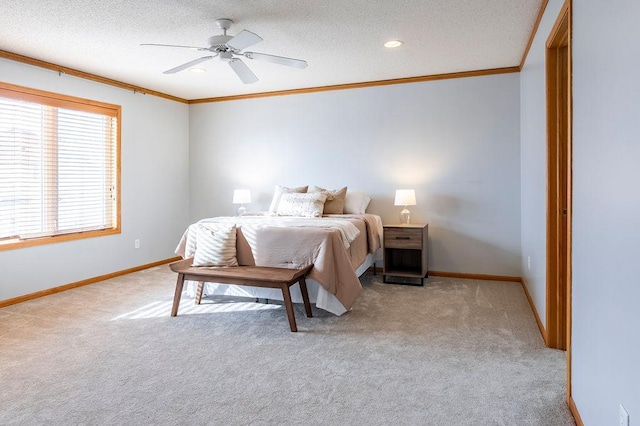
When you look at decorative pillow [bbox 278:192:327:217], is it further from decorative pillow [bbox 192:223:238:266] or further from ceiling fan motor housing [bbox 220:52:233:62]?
ceiling fan motor housing [bbox 220:52:233:62]

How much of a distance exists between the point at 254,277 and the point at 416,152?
280cm

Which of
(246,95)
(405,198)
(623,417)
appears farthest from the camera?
(246,95)

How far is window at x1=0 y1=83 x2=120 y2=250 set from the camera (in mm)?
3926

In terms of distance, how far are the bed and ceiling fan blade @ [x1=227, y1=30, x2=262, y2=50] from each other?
151 centimetres

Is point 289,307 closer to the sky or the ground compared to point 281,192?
closer to the ground

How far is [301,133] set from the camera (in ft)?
18.2

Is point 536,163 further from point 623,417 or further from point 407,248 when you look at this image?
point 623,417

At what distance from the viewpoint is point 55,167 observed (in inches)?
171

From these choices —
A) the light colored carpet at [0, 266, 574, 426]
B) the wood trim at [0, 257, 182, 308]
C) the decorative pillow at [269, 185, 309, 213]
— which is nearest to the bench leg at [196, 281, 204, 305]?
the light colored carpet at [0, 266, 574, 426]

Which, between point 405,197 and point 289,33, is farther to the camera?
point 405,197

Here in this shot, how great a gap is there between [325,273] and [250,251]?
763mm

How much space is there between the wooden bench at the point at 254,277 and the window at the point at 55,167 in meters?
1.86

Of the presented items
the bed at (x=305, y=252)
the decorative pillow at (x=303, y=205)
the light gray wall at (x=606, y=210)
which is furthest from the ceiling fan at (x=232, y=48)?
the light gray wall at (x=606, y=210)

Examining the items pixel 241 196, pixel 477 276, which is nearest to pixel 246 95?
pixel 241 196
